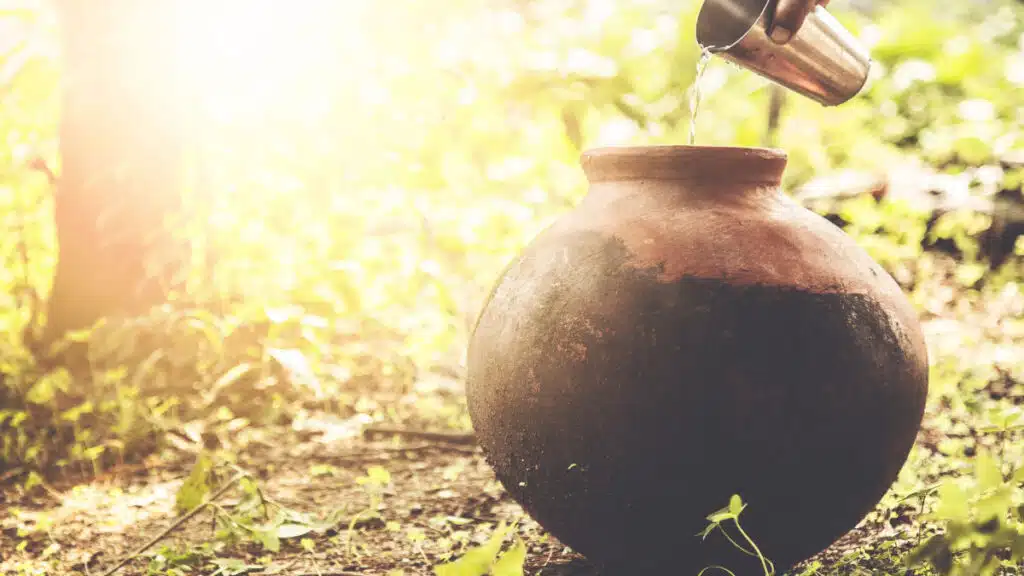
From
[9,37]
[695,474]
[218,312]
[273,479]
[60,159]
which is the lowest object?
[273,479]

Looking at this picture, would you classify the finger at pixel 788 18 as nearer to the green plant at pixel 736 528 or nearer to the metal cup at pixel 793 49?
the metal cup at pixel 793 49

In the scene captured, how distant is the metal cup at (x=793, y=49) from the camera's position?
2.13 metres

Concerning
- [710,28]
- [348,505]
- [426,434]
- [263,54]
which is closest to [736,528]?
[710,28]

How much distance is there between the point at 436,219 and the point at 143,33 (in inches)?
58.5

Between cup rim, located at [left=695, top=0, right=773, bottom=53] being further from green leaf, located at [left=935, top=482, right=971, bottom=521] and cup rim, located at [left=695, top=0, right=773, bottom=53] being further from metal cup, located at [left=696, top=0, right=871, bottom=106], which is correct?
green leaf, located at [left=935, top=482, right=971, bottom=521]

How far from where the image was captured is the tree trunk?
12.8ft

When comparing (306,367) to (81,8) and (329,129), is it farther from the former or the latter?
(81,8)

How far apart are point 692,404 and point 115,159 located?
306 centimetres

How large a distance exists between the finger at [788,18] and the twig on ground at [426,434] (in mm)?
2184

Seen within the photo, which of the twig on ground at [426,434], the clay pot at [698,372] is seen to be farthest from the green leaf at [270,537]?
the twig on ground at [426,434]

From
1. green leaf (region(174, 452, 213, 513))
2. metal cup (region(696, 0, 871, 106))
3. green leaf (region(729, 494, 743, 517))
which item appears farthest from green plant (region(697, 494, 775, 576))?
green leaf (region(174, 452, 213, 513))

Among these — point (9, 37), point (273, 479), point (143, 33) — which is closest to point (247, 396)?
point (273, 479)

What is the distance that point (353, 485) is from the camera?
335 cm

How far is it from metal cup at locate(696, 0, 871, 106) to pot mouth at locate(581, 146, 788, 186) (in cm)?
21
